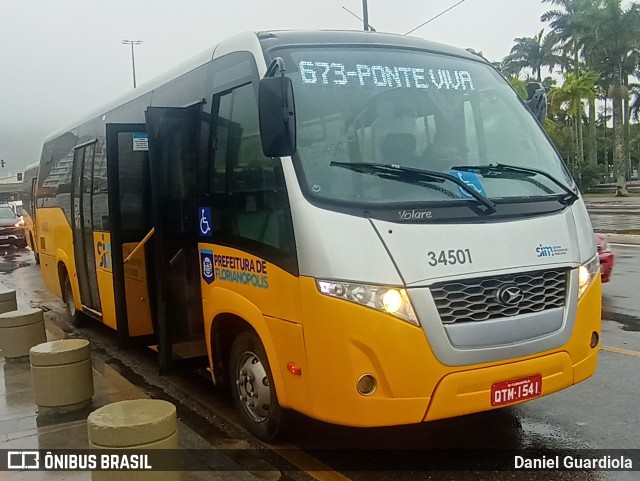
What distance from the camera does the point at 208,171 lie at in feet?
17.4

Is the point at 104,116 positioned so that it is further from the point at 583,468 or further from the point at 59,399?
the point at 583,468

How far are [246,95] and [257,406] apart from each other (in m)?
2.25

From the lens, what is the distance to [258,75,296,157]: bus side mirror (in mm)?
4023

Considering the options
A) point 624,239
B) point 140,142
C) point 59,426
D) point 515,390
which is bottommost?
point 59,426

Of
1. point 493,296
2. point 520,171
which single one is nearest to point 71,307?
point 520,171

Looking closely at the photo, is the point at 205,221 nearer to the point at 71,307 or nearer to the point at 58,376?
the point at 58,376

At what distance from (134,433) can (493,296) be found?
2212 mm

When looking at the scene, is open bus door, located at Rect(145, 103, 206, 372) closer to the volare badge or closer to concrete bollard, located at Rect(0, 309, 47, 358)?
the volare badge

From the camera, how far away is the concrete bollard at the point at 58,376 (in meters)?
5.66

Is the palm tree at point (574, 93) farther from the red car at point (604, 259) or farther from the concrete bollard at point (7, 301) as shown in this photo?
the concrete bollard at point (7, 301)

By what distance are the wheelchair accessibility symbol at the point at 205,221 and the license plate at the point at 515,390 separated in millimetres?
2491

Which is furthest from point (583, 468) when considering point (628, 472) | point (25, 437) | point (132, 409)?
point (25, 437)

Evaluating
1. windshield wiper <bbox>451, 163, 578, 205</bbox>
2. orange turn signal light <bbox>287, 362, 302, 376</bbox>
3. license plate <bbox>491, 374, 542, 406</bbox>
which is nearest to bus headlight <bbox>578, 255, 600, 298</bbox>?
windshield wiper <bbox>451, 163, 578, 205</bbox>

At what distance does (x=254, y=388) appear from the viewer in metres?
4.82
